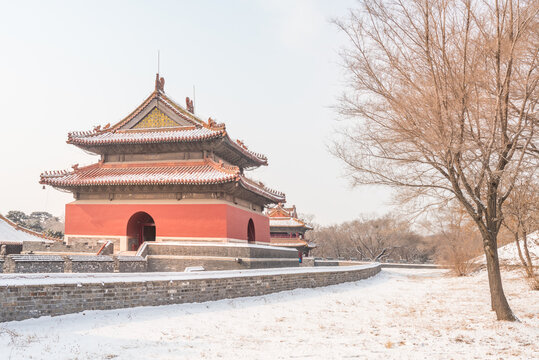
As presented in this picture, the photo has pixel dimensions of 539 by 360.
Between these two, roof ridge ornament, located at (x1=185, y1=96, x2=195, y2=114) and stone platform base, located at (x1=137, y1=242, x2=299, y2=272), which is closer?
stone platform base, located at (x1=137, y1=242, x2=299, y2=272)

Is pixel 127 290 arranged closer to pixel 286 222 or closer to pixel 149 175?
pixel 149 175

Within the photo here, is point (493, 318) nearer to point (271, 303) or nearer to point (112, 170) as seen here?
point (271, 303)

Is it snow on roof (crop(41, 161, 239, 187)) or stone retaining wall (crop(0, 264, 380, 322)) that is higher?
snow on roof (crop(41, 161, 239, 187))

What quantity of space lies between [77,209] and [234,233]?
23.3 feet

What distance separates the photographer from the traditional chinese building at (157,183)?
17.6m

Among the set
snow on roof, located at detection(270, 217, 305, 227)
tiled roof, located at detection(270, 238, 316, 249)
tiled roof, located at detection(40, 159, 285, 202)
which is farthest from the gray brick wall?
snow on roof, located at detection(270, 217, 305, 227)

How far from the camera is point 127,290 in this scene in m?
9.64

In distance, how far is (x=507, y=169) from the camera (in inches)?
338

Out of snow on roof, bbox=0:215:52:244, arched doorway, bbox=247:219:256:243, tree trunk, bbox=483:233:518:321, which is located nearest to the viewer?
tree trunk, bbox=483:233:518:321

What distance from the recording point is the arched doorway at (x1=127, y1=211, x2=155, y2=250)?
18.6 meters

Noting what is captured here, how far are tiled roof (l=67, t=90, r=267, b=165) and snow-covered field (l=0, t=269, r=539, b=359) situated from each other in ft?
28.3

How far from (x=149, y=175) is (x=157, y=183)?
103 cm

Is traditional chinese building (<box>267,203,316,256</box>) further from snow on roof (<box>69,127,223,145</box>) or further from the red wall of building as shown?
snow on roof (<box>69,127,223,145</box>)

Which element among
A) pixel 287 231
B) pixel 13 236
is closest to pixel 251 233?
pixel 13 236
